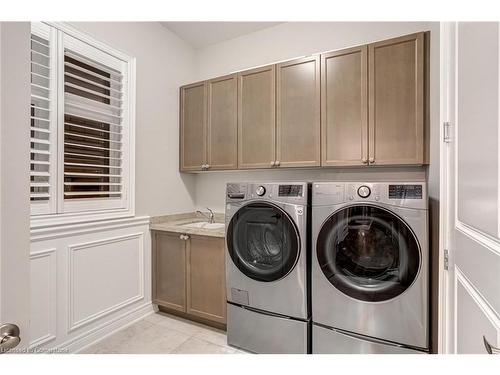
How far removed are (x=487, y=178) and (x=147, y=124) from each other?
238cm

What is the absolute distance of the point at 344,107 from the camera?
1926 millimetres

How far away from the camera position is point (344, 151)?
1940 millimetres

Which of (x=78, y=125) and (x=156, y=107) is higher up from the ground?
(x=156, y=107)

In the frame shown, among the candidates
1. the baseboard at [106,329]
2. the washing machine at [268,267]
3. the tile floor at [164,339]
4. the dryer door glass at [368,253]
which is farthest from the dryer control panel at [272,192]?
the baseboard at [106,329]

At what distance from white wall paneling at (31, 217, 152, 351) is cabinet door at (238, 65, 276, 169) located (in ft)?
3.68

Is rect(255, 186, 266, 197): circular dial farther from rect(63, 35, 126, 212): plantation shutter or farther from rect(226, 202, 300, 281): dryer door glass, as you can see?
rect(63, 35, 126, 212): plantation shutter

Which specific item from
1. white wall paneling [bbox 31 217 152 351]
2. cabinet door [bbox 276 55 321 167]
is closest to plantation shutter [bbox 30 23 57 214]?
white wall paneling [bbox 31 217 152 351]

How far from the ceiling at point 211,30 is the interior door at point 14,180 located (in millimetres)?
2294

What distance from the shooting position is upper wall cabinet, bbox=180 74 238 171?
7.80ft

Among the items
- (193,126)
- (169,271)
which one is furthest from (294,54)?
(169,271)

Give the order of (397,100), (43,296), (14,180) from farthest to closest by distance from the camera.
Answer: (397,100)
(43,296)
(14,180)

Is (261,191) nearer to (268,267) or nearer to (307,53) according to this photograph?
(268,267)

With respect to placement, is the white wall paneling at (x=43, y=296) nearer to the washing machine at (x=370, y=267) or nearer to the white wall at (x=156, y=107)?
the white wall at (x=156, y=107)

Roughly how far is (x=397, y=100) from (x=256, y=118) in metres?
1.07
